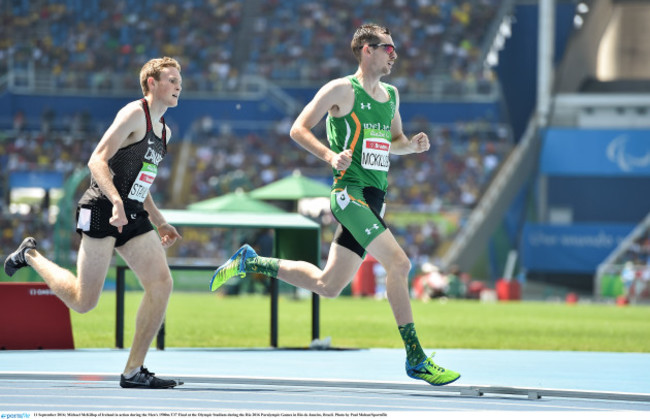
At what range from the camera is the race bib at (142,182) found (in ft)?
26.0

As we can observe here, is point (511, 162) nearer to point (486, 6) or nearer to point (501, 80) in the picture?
point (501, 80)

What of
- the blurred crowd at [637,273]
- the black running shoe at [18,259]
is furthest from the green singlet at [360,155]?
the blurred crowd at [637,273]

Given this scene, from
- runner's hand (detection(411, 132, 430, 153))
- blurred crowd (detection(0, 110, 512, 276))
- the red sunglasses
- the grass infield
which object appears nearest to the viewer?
the red sunglasses

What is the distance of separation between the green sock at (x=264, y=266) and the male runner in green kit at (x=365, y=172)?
41 cm

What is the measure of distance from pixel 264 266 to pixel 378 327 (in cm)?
1000

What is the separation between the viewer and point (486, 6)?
50.2 metres

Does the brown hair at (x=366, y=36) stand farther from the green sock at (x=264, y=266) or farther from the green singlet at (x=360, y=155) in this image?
the green sock at (x=264, y=266)

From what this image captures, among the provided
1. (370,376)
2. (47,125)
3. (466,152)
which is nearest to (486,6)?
(466,152)

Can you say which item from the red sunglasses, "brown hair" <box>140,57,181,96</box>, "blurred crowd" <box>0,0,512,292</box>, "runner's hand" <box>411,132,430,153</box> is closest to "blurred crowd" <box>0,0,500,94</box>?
"blurred crowd" <box>0,0,512,292</box>

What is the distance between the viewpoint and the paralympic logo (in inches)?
1607

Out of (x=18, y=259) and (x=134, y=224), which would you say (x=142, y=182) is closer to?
(x=134, y=224)

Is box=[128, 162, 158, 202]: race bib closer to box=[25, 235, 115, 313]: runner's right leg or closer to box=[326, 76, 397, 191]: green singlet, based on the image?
box=[25, 235, 115, 313]: runner's right leg

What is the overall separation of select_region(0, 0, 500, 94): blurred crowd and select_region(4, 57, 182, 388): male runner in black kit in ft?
125

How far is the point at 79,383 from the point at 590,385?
11.9ft
